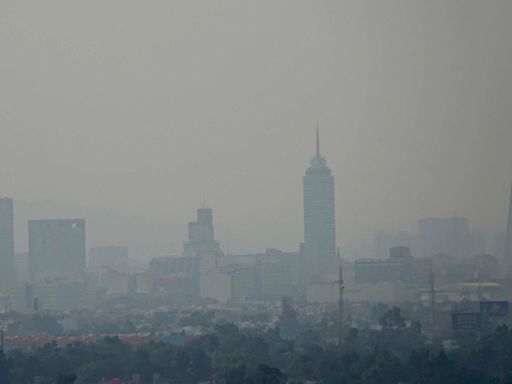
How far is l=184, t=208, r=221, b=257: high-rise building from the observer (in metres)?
129

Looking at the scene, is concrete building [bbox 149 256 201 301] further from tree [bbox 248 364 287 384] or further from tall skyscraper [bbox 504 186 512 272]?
tree [bbox 248 364 287 384]

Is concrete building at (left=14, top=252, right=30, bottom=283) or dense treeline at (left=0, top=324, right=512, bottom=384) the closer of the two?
dense treeline at (left=0, top=324, right=512, bottom=384)

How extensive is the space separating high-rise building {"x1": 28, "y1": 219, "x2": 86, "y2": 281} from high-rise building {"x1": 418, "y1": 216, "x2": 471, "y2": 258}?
23516 millimetres

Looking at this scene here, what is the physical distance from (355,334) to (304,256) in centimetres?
6694

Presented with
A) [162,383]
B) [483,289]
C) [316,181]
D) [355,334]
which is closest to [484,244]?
[483,289]

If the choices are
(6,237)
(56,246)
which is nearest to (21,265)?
(56,246)

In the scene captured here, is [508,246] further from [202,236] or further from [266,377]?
[266,377]

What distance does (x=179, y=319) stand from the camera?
7538 cm

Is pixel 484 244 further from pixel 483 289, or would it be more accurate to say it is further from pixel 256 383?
pixel 256 383

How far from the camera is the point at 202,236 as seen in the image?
5123 inches

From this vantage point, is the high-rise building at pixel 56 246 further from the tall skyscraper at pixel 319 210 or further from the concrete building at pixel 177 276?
the tall skyscraper at pixel 319 210

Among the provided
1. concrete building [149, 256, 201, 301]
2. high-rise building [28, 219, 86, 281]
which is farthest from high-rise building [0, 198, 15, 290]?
concrete building [149, 256, 201, 301]

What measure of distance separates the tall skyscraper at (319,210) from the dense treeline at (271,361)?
7002cm

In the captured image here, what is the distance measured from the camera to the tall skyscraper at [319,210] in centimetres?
12281
